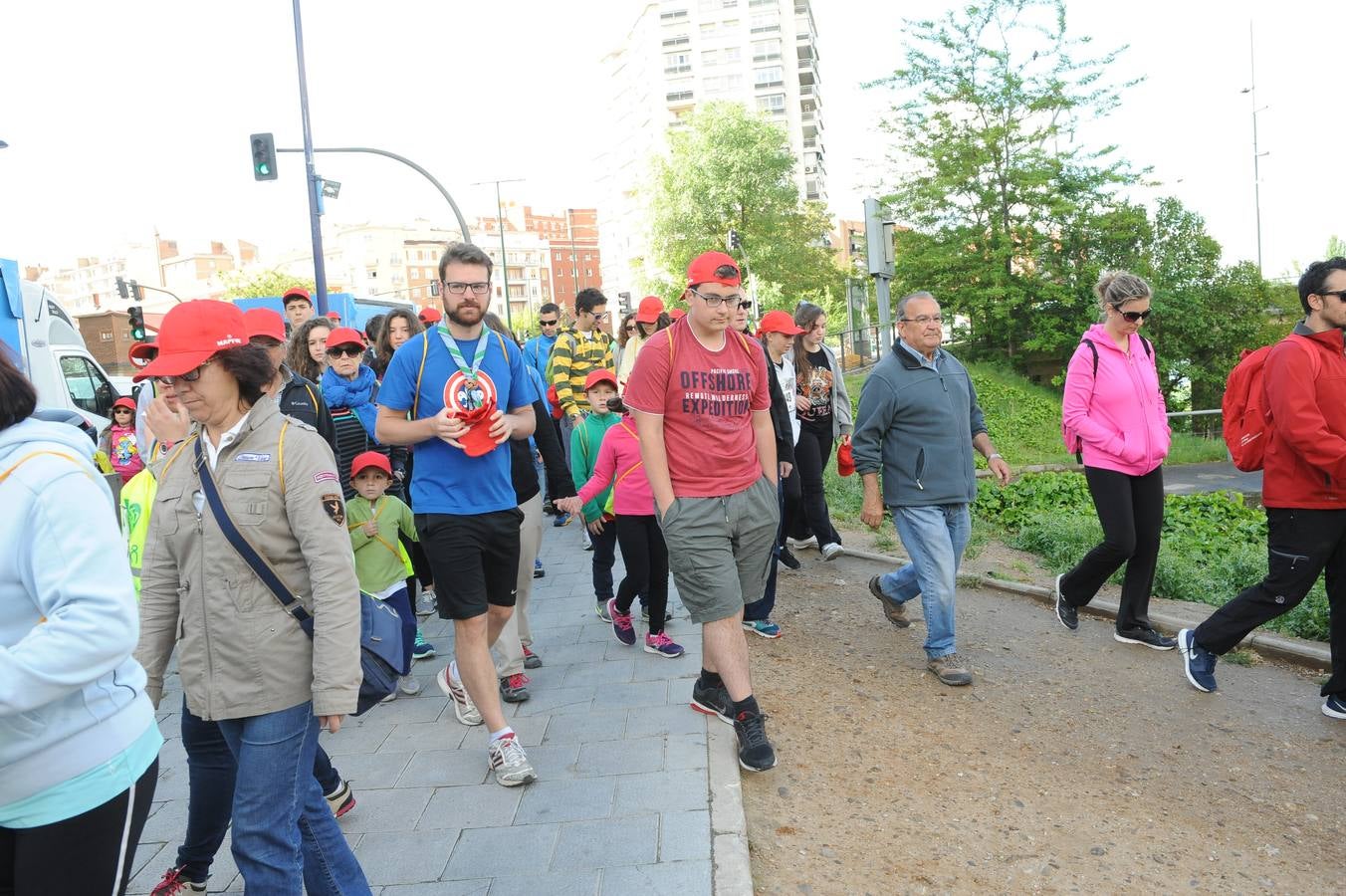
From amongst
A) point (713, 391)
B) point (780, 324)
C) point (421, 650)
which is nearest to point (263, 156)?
point (780, 324)

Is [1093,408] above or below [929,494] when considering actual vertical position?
above

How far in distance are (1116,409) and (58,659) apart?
210 inches

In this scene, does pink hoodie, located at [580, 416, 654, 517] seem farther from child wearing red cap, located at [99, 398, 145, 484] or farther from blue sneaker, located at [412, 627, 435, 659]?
child wearing red cap, located at [99, 398, 145, 484]

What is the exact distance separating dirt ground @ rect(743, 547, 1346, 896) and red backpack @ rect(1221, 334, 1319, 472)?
1.33 meters

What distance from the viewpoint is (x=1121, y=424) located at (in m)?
5.64

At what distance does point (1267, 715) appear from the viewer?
5020 millimetres

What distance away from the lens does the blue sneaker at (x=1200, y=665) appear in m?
5.22

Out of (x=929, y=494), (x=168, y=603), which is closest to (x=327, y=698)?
(x=168, y=603)

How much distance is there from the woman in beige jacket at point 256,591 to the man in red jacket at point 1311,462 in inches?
Result: 171

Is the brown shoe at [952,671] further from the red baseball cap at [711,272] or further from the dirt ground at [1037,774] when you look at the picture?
the red baseball cap at [711,272]

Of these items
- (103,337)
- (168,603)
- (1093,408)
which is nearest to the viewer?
(168,603)

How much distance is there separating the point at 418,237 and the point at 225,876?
5974 inches

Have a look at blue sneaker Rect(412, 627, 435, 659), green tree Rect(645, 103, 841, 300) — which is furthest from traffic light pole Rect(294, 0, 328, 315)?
green tree Rect(645, 103, 841, 300)

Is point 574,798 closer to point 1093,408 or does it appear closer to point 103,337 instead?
point 1093,408
